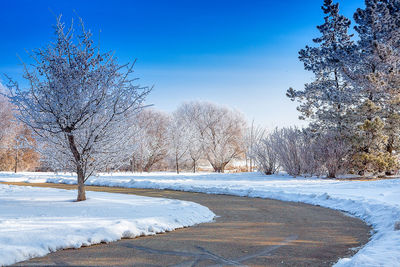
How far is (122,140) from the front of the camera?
35.8ft

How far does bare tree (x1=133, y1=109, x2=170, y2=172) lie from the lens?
41406 millimetres

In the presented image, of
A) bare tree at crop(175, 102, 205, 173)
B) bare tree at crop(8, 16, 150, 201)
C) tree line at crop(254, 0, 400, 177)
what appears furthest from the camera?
bare tree at crop(175, 102, 205, 173)

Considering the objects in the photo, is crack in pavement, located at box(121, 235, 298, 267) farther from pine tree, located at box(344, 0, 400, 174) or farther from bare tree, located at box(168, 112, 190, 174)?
bare tree, located at box(168, 112, 190, 174)

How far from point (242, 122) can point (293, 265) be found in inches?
1789

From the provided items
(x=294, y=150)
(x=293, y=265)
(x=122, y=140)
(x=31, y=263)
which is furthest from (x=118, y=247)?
(x=294, y=150)

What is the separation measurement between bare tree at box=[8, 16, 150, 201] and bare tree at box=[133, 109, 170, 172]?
24620mm

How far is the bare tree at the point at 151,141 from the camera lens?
136ft

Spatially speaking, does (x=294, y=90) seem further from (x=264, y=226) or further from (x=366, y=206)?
(x=264, y=226)

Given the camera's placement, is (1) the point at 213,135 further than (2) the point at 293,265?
Yes

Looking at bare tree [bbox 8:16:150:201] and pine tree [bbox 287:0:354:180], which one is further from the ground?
pine tree [bbox 287:0:354:180]

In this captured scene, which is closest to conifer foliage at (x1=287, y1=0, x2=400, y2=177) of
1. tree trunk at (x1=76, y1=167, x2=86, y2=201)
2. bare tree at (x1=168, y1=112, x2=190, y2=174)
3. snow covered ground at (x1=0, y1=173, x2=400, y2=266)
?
snow covered ground at (x1=0, y1=173, x2=400, y2=266)

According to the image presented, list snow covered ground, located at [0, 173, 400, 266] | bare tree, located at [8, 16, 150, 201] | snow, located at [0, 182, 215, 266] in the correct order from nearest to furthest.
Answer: snow covered ground, located at [0, 173, 400, 266] → snow, located at [0, 182, 215, 266] → bare tree, located at [8, 16, 150, 201]

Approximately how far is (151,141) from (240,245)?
39.7 m

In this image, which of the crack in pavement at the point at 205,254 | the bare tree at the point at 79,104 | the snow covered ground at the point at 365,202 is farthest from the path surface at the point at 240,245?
the bare tree at the point at 79,104
